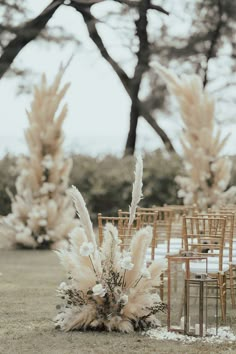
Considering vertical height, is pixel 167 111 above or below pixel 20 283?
above

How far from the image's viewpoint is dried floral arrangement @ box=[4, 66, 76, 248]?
12.0 meters

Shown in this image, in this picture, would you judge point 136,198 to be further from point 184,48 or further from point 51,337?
point 184,48

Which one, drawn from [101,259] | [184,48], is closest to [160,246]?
[101,259]

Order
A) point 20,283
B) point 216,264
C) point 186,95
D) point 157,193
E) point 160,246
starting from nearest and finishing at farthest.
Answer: point 216,264
point 160,246
point 20,283
point 186,95
point 157,193

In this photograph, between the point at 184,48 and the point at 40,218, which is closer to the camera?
the point at 40,218

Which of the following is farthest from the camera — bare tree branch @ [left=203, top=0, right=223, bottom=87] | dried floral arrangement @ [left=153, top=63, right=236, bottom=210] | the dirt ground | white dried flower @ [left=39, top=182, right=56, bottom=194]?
bare tree branch @ [left=203, top=0, right=223, bottom=87]

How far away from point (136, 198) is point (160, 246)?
218 centimetres

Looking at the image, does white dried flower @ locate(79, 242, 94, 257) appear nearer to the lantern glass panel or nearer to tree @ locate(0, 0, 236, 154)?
the lantern glass panel

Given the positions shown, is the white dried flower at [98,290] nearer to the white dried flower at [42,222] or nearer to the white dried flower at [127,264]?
the white dried flower at [127,264]

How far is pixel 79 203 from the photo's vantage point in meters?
5.68

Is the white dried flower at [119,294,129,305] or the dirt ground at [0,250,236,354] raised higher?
the white dried flower at [119,294,129,305]

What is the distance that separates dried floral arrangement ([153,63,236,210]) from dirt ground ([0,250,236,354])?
12.9 feet

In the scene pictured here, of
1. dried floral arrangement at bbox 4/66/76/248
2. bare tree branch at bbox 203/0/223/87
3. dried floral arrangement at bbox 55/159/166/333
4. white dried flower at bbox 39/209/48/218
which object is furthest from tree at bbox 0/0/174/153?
dried floral arrangement at bbox 55/159/166/333

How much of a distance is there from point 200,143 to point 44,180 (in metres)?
2.36
